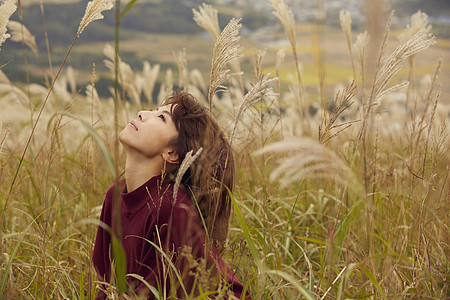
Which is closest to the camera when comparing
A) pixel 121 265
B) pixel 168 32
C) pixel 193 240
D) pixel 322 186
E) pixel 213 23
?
pixel 121 265

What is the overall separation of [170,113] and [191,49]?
67.7 meters

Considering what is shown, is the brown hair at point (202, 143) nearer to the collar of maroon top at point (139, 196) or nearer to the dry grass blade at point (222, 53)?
the collar of maroon top at point (139, 196)

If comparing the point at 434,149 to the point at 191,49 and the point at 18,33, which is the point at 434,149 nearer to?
the point at 18,33

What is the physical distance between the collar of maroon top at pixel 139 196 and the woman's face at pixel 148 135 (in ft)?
0.43

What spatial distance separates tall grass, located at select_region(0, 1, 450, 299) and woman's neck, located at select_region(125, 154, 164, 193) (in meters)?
0.08

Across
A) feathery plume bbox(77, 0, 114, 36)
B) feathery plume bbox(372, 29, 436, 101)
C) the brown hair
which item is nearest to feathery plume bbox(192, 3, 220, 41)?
the brown hair

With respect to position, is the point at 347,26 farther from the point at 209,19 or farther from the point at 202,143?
the point at 202,143

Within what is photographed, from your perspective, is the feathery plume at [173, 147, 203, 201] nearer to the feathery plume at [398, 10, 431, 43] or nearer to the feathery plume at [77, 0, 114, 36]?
the feathery plume at [77, 0, 114, 36]

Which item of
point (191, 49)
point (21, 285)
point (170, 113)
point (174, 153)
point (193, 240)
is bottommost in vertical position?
point (191, 49)

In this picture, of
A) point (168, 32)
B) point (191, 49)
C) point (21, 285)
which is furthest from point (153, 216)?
point (168, 32)

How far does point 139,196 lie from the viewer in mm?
1979

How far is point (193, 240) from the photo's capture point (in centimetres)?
171

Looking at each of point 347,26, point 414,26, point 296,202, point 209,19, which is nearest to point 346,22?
point 347,26

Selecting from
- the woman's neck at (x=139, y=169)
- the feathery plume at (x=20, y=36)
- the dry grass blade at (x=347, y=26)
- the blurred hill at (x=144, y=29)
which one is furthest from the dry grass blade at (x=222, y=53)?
the blurred hill at (x=144, y=29)
